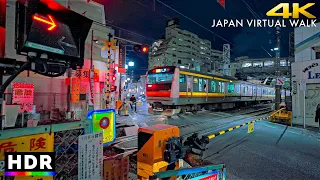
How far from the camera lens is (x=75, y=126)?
239 cm

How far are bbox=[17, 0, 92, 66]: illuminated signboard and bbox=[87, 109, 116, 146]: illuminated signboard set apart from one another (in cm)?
250

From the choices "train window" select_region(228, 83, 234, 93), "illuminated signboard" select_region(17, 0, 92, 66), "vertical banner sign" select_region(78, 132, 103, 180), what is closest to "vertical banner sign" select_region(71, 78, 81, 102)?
"illuminated signboard" select_region(17, 0, 92, 66)

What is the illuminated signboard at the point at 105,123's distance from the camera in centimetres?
510

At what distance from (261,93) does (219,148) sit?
23.1m

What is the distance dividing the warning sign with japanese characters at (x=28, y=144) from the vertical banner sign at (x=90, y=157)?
359 millimetres

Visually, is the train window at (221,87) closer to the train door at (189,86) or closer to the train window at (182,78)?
the train door at (189,86)

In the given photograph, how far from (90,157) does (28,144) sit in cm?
76

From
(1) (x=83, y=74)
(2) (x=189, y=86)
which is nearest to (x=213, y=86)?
(2) (x=189, y=86)

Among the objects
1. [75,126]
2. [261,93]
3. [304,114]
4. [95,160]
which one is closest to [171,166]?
[95,160]

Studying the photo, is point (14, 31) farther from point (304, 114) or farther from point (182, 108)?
point (304, 114)

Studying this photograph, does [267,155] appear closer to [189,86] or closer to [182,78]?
[182,78]

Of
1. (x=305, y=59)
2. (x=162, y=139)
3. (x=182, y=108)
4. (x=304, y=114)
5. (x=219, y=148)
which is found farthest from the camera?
(x=182, y=108)

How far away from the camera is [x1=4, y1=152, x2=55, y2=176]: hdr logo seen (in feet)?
6.02

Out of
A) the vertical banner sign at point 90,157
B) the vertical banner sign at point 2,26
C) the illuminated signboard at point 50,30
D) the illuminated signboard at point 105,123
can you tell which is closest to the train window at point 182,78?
the illuminated signboard at point 105,123
